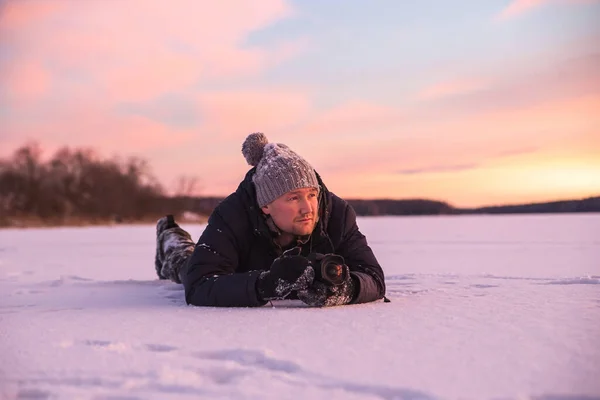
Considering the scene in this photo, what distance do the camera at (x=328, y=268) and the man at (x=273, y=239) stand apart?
2cm

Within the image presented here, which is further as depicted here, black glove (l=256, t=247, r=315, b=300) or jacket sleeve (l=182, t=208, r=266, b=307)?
jacket sleeve (l=182, t=208, r=266, b=307)

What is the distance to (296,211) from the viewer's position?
2.64m

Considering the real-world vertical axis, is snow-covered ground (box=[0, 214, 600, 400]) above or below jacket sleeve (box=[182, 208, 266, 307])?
below

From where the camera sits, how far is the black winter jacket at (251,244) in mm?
2617

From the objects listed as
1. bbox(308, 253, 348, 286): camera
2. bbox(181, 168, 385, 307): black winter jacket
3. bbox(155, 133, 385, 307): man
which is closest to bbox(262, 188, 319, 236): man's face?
bbox(155, 133, 385, 307): man

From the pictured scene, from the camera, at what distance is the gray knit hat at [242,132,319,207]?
8.50 ft

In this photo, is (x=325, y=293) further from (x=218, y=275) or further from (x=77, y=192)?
(x=77, y=192)

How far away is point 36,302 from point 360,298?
1.73m

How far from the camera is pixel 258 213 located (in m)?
2.73

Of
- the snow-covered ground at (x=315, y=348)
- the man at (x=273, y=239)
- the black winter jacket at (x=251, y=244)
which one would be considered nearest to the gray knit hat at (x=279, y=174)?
the man at (x=273, y=239)

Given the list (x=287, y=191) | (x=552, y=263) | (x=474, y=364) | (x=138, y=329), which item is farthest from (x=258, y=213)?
(x=552, y=263)

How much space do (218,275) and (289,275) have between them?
492 mm

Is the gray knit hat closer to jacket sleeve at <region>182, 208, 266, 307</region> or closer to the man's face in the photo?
the man's face

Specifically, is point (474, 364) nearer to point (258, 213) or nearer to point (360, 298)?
point (360, 298)
